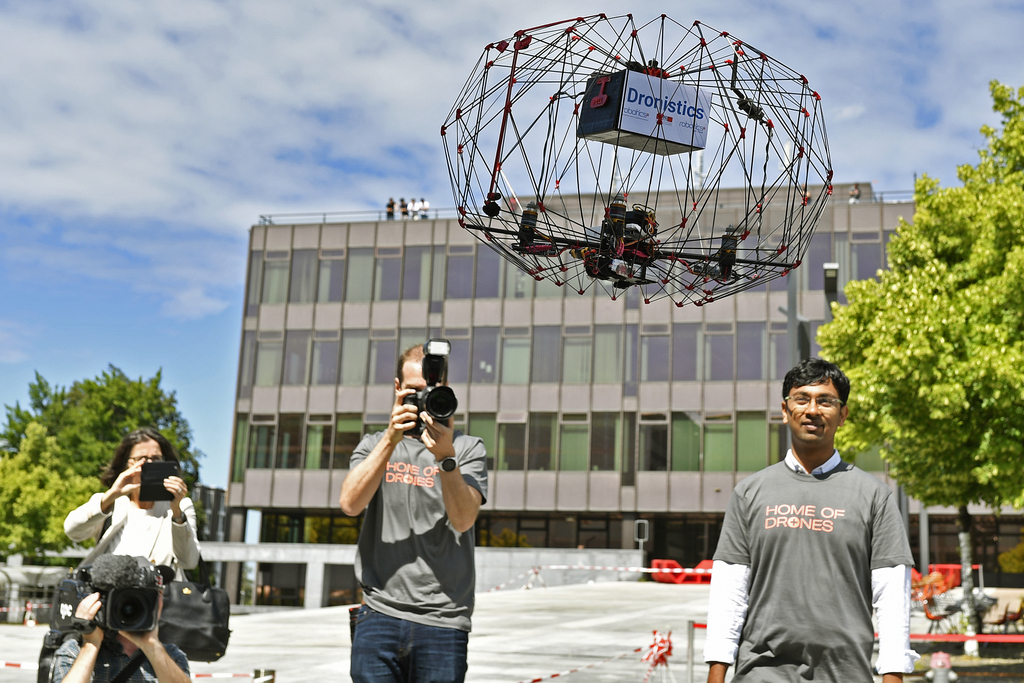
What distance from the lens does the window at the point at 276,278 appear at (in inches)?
1796

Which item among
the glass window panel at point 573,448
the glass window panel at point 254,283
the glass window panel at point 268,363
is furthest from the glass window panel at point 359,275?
the glass window panel at point 573,448

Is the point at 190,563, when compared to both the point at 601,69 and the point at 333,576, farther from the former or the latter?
the point at 333,576

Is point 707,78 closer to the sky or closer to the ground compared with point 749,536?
closer to the sky

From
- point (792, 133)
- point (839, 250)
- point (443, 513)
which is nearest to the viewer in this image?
point (443, 513)

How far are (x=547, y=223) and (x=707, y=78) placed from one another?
99 centimetres

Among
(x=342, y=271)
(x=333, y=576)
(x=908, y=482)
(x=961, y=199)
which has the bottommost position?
(x=333, y=576)

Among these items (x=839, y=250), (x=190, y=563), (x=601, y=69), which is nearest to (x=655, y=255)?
(x=601, y=69)

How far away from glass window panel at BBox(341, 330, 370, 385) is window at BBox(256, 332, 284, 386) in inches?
107

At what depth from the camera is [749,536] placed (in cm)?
403

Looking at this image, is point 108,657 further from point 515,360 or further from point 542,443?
point 515,360

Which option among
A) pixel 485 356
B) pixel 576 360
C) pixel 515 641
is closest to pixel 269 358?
pixel 485 356

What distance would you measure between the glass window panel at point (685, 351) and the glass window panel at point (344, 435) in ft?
40.8

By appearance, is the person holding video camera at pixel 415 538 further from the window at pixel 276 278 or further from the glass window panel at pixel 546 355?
the window at pixel 276 278

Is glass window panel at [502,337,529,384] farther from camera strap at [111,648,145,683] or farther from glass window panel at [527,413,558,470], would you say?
camera strap at [111,648,145,683]
